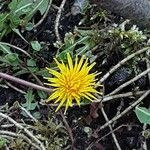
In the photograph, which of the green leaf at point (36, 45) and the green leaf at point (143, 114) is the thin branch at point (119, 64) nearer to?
the green leaf at point (143, 114)

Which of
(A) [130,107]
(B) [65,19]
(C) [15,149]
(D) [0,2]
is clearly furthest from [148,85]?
(D) [0,2]

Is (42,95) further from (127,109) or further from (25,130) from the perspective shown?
(127,109)

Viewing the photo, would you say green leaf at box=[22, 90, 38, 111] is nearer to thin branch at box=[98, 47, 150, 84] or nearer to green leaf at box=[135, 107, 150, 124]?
thin branch at box=[98, 47, 150, 84]

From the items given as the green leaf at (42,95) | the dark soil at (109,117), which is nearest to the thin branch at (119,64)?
the dark soil at (109,117)

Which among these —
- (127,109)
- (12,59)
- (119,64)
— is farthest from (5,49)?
(127,109)

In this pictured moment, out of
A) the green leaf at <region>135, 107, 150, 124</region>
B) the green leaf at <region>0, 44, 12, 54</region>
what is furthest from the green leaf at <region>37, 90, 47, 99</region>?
the green leaf at <region>135, 107, 150, 124</region>

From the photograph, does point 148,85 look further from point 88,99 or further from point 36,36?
point 36,36

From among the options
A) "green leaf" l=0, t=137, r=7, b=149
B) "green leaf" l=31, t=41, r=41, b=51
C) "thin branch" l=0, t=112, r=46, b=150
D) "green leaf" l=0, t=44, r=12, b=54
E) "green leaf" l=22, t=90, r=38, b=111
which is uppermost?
"green leaf" l=31, t=41, r=41, b=51

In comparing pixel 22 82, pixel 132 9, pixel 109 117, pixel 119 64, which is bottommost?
pixel 109 117
